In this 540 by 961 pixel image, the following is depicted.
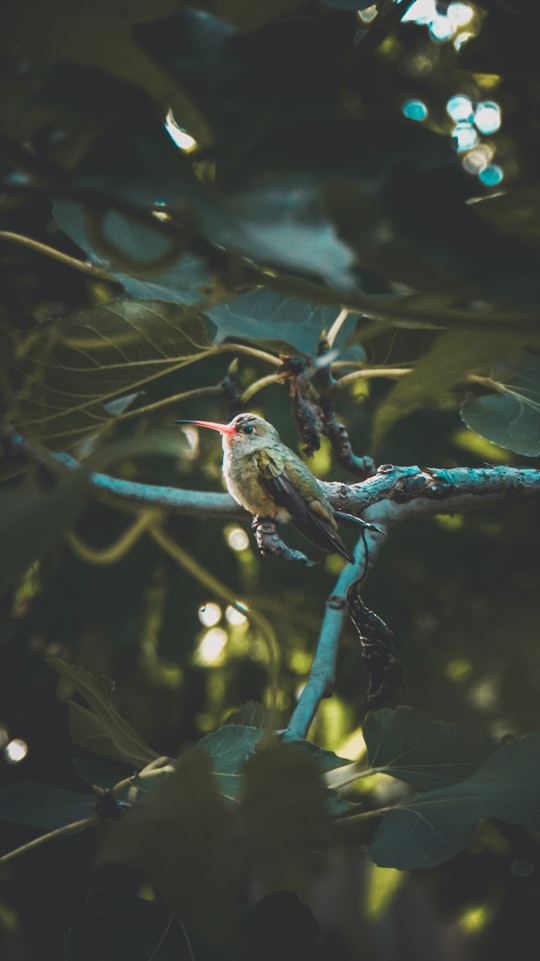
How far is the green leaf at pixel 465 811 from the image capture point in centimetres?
88

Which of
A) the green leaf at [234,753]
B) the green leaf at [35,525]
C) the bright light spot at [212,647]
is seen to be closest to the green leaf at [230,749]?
the green leaf at [234,753]

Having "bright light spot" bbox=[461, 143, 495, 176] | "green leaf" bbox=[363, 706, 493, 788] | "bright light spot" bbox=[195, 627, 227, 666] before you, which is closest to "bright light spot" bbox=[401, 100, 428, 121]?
"bright light spot" bbox=[461, 143, 495, 176]

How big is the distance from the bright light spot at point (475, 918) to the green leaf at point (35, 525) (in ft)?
5.57

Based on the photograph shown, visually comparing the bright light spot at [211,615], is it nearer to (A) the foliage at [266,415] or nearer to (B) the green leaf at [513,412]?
(A) the foliage at [266,415]

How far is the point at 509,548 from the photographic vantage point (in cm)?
221

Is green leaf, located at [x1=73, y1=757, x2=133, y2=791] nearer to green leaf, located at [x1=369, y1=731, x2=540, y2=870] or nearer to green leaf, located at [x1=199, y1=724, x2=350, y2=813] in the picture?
green leaf, located at [x1=199, y1=724, x2=350, y2=813]

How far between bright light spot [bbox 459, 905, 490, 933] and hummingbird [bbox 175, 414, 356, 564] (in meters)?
0.91

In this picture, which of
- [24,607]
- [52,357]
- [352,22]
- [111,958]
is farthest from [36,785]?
[24,607]

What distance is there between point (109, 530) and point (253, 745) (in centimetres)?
127

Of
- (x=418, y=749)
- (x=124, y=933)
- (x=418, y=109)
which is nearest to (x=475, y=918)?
(x=418, y=749)

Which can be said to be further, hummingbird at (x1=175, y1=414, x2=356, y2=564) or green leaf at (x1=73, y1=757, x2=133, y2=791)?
hummingbird at (x1=175, y1=414, x2=356, y2=564)

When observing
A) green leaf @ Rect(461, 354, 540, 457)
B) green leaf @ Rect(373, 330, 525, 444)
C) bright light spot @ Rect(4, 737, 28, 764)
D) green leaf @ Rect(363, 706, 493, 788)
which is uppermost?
green leaf @ Rect(373, 330, 525, 444)

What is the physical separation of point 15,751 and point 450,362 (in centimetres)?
145

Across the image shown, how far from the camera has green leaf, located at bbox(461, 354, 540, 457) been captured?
1091mm
